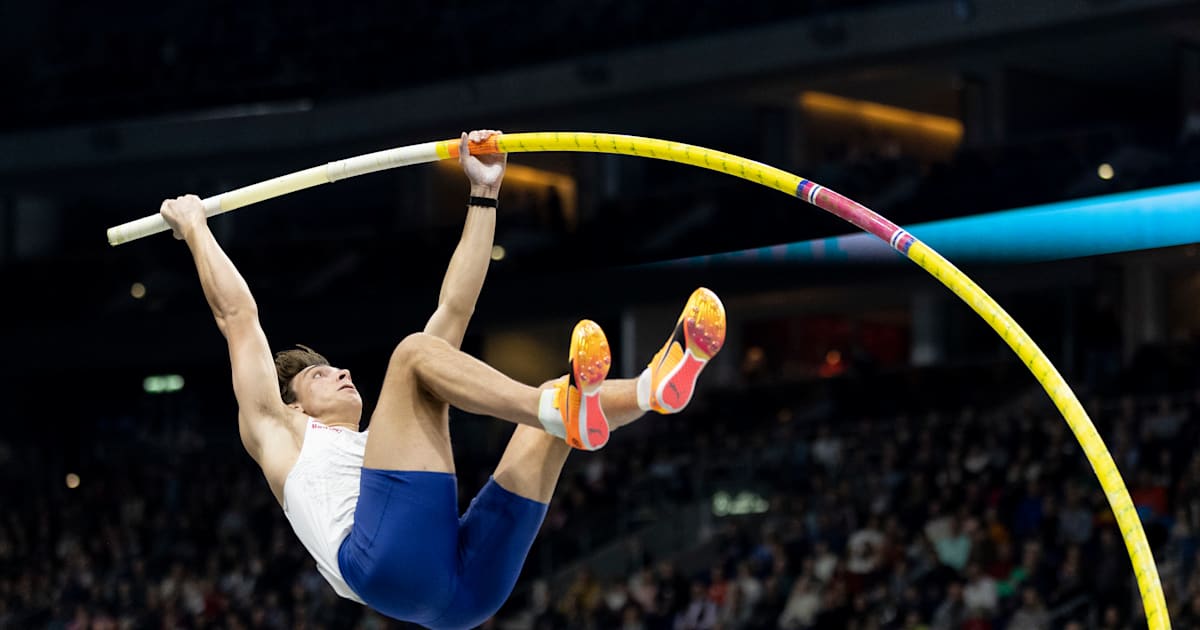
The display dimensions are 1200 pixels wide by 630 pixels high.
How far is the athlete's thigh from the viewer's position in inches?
231

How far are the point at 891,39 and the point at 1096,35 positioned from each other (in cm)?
239

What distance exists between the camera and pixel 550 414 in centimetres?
549

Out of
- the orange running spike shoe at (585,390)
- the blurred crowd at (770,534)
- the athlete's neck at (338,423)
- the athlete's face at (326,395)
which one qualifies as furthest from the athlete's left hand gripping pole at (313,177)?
the blurred crowd at (770,534)

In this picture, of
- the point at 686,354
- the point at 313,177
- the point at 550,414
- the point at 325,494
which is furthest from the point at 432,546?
the point at 313,177

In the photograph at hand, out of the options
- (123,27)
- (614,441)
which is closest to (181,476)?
(614,441)

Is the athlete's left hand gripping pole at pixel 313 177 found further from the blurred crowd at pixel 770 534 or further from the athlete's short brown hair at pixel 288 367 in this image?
the blurred crowd at pixel 770 534

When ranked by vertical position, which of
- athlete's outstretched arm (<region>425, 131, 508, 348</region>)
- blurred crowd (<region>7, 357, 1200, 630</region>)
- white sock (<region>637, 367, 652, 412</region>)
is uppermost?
athlete's outstretched arm (<region>425, 131, 508, 348</region>)

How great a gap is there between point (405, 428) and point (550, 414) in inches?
26.4

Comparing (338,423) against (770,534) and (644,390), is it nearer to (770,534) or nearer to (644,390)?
(644,390)

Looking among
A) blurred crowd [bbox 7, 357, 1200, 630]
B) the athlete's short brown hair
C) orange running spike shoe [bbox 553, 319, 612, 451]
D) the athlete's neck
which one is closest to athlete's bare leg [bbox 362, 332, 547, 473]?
orange running spike shoe [bbox 553, 319, 612, 451]

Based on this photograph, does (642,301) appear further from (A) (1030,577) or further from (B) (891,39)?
(A) (1030,577)

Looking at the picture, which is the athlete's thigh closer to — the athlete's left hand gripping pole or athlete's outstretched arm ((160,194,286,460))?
athlete's outstretched arm ((160,194,286,460))

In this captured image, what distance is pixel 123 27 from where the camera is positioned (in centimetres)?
2673

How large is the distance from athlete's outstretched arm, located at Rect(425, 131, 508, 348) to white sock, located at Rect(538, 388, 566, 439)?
1.00 meters
